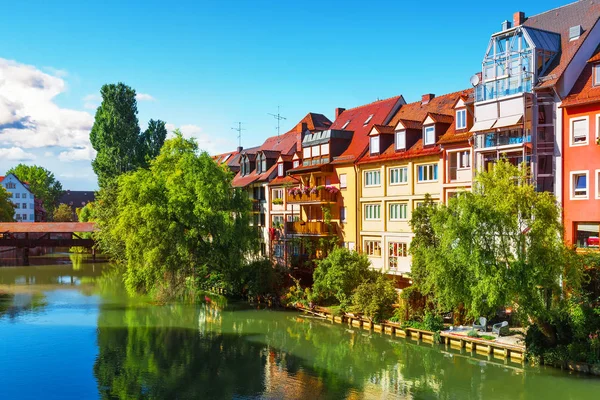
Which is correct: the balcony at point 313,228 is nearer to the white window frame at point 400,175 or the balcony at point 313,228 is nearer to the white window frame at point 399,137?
the white window frame at point 400,175

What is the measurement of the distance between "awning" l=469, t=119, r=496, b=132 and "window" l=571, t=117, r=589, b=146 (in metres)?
4.42

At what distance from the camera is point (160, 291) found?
45281 mm

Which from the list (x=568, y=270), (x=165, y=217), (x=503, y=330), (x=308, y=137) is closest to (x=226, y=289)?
(x=165, y=217)

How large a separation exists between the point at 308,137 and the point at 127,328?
74.8 feet

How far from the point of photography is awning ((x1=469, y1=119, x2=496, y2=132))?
32.8m

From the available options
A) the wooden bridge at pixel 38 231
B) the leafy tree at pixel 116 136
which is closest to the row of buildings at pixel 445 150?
the leafy tree at pixel 116 136

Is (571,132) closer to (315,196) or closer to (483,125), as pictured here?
(483,125)

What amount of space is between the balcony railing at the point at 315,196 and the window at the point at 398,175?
20.2ft

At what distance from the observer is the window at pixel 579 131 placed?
2922cm

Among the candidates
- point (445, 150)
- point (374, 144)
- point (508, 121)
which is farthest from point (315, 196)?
point (508, 121)

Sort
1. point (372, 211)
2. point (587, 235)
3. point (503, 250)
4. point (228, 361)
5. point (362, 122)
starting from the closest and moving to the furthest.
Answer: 1. point (503, 250)
2. point (587, 235)
3. point (228, 361)
4. point (372, 211)
5. point (362, 122)

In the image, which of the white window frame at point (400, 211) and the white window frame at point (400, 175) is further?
the white window frame at point (400, 175)

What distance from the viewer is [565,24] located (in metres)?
33.8

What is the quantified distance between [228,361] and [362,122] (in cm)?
2632
